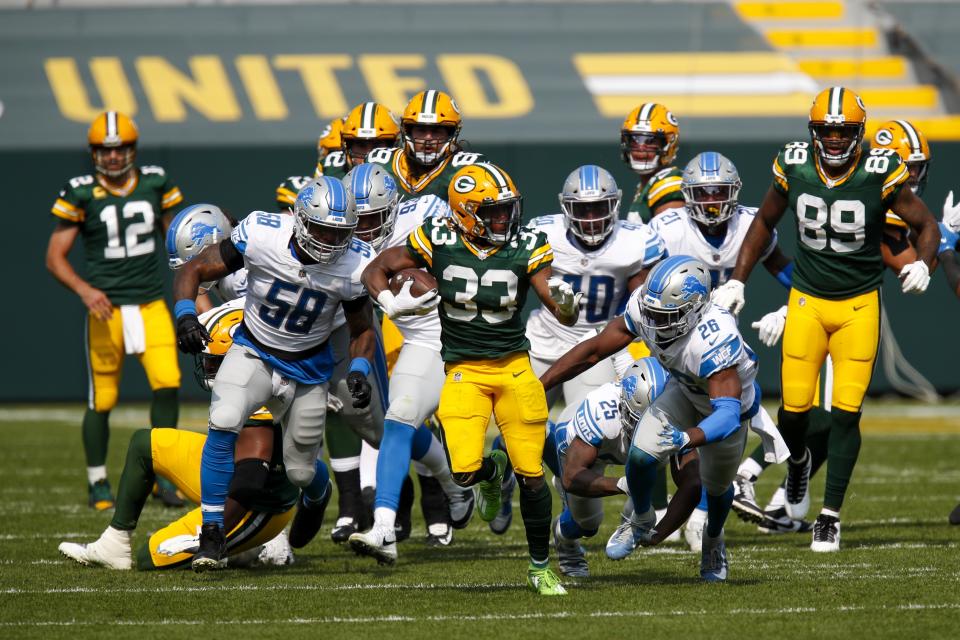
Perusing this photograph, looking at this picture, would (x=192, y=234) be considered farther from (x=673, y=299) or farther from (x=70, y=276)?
(x=673, y=299)

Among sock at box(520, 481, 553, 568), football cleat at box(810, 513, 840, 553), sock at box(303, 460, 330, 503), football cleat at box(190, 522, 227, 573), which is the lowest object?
football cleat at box(810, 513, 840, 553)

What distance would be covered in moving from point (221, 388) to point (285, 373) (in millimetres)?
288

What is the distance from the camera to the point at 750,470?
7562 millimetres

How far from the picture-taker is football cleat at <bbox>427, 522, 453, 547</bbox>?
7.20 metres

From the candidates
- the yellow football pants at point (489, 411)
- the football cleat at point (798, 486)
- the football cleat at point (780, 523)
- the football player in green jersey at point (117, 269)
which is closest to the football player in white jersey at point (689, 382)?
the yellow football pants at point (489, 411)

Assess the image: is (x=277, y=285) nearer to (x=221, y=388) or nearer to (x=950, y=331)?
(x=221, y=388)

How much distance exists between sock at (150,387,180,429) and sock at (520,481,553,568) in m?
3.41

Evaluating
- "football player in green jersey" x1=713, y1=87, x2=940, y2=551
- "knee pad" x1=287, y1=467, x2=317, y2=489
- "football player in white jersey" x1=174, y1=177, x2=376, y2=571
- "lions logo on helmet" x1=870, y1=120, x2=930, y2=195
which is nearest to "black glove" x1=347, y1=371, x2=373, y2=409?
"football player in white jersey" x1=174, y1=177, x2=376, y2=571

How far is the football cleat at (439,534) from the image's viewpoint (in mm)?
7203

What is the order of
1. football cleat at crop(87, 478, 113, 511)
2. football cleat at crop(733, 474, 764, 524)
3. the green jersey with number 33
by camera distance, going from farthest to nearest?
the green jersey with number 33 → football cleat at crop(87, 478, 113, 511) → football cleat at crop(733, 474, 764, 524)

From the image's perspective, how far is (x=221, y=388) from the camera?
617cm

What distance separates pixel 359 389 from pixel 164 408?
290 centimetres

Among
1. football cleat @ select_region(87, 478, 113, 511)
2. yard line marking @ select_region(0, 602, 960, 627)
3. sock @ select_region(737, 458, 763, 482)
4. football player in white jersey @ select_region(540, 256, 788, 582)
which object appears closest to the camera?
yard line marking @ select_region(0, 602, 960, 627)

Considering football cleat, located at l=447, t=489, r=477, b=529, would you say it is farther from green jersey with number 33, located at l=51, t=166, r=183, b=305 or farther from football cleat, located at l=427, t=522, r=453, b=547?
green jersey with number 33, located at l=51, t=166, r=183, b=305
